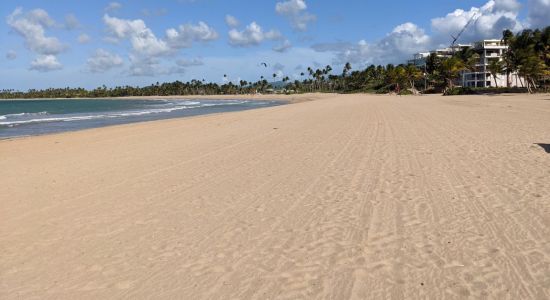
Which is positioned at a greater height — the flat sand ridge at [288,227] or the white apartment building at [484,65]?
the white apartment building at [484,65]

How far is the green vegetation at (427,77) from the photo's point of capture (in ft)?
182

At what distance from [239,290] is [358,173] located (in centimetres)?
493

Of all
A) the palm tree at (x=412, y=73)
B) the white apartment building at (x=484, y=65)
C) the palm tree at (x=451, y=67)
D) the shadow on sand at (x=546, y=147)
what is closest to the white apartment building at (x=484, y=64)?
the white apartment building at (x=484, y=65)

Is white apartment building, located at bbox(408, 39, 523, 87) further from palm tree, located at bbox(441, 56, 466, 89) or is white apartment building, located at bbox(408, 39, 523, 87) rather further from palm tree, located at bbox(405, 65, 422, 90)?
palm tree, located at bbox(441, 56, 466, 89)

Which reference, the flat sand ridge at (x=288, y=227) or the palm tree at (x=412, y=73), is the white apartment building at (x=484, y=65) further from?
the flat sand ridge at (x=288, y=227)

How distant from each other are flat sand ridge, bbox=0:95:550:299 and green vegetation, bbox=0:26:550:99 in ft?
171

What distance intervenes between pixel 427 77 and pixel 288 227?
91.8 metres

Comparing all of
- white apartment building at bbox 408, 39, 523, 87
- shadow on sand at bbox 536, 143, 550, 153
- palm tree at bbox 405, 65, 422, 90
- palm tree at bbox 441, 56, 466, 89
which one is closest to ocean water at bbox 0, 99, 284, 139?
shadow on sand at bbox 536, 143, 550, 153

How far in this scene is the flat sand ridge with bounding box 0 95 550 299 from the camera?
4.04 m

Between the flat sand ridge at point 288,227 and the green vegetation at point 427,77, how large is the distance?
171ft

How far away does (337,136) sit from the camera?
47.9 feet

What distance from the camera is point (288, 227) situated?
5535 millimetres

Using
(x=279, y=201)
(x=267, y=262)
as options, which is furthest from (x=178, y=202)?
(x=267, y=262)

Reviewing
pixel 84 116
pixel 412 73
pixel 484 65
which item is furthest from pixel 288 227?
pixel 484 65
